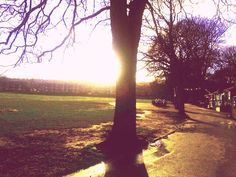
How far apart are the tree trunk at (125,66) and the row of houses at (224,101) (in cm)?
2245

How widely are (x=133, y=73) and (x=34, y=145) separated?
3.97 meters

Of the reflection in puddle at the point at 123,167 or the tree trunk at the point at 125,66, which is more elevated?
the tree trunk at the point at 125,66

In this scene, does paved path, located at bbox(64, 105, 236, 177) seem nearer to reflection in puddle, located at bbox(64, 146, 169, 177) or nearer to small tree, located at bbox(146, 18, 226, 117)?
reflection in puddle, located at bbox(64, 146, 169, 177)

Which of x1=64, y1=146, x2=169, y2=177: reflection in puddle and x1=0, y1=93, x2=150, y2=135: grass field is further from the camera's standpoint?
x1=0, y1=93, x2=150, y2=135: grass field

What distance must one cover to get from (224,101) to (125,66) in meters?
34.3

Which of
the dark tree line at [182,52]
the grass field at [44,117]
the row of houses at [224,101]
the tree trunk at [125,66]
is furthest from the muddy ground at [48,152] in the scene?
the row of houses at [224,101]

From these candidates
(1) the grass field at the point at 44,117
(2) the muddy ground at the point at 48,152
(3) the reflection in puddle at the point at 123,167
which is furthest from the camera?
(1) the grass field at the point at 44,117

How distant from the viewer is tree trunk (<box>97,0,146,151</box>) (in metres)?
12.6

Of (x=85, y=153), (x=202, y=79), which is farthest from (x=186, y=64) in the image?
(x=85, y=153)

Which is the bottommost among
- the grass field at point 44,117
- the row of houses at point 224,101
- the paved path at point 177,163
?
the paved path at point 177,163

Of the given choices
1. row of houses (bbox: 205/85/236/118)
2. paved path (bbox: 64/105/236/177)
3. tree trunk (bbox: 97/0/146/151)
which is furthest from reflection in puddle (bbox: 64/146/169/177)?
row of houses (bbox: 205/85/236/118)

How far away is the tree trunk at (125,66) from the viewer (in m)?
12.6

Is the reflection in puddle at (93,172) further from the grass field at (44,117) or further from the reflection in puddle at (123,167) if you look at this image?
the grass field at (44,117)

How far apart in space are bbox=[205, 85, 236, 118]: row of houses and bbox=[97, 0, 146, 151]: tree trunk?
2245 cm
